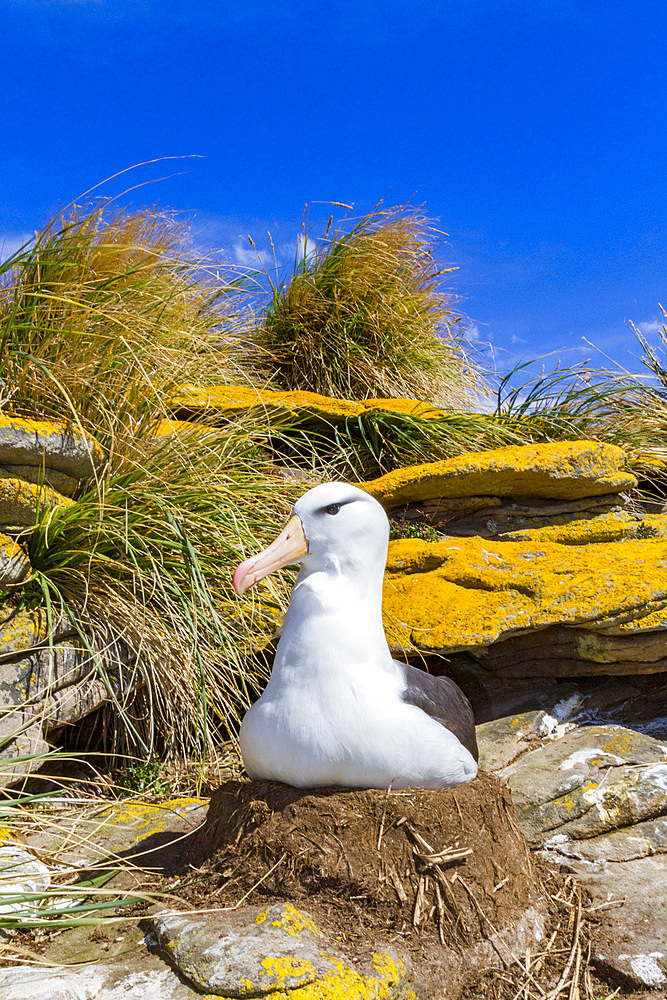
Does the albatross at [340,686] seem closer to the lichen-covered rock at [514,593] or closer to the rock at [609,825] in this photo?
the rock at [609,825]

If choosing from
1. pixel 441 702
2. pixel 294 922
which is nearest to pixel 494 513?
pixel 441 702

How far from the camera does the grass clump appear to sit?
790 centimetres

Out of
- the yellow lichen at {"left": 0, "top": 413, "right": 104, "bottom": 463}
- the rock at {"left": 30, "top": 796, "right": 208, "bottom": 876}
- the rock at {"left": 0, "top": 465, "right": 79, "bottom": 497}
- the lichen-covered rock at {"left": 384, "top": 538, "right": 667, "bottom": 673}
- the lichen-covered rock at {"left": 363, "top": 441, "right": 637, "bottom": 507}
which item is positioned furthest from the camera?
the lichen-covered rock at {"left": 363, "top": 441, "right": 637, "bottom": 507}

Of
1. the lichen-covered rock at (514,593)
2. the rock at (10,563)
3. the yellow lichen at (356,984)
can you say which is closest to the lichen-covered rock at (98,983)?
the yellow lichen at (356,984)

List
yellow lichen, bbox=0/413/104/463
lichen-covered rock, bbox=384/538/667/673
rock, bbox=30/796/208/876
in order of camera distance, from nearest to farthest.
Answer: rock, bbox=30/796/208/876 → yellow lichen, bbox=0/413/104/463 → lichen-covered rock, bbox=384/538/667/673

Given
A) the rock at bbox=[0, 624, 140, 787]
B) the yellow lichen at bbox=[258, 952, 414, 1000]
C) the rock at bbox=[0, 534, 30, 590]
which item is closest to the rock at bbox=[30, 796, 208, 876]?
the rock at bbox=[0, 624, 140, 787]

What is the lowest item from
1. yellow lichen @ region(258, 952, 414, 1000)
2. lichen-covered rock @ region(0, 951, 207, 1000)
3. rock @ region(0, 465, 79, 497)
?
yellow lichen @ region(258, 952, 414, 1000)

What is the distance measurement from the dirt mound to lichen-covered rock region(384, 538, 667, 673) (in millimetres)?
1654

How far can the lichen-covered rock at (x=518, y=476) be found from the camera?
5430mm

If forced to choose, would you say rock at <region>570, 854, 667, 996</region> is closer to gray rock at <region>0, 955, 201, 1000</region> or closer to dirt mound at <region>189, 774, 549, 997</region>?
dirt mound at <region>189, 774, 549, 997</region>

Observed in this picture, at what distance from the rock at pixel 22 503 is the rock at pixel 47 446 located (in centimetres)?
15

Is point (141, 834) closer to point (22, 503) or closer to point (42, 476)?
point (22, 503)

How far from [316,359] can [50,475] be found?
395 centimetres

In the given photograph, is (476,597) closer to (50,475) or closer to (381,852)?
(381,852)
